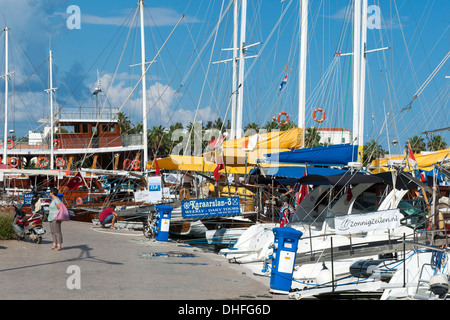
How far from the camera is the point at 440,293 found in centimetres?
950

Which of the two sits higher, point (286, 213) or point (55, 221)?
point (55, 221)

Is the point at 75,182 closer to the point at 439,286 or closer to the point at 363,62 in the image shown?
the point at 363,62

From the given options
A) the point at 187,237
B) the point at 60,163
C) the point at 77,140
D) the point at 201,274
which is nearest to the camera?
the point at 201,274

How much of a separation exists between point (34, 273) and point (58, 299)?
8.76 feet

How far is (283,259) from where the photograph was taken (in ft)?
37.8

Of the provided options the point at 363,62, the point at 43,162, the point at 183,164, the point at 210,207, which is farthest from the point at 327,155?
the point at 43,162

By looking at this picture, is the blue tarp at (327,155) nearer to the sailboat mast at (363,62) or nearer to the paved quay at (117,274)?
the sailboat mast at (363,62)

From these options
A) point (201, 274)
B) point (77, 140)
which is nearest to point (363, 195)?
point (201, 274)

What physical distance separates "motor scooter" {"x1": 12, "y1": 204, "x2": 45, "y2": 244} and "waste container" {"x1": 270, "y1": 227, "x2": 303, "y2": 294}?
7.93 metres

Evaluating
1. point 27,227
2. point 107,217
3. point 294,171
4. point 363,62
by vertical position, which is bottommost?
point 107,217

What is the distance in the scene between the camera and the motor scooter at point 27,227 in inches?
643

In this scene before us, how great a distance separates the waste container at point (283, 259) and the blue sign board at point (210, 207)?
27.6 feet

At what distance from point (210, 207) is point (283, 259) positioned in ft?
28.8
